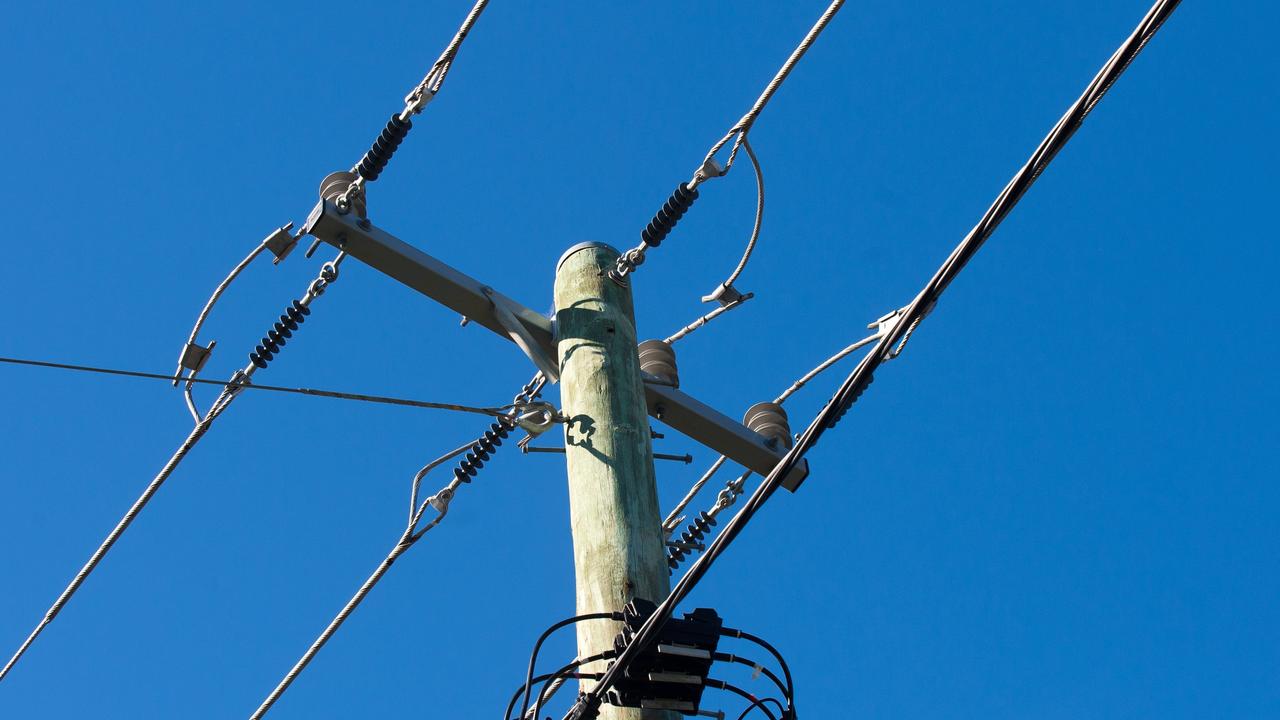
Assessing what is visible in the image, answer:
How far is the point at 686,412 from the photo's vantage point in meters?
7.40

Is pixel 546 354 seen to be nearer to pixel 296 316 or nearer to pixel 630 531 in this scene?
pixel 630 531

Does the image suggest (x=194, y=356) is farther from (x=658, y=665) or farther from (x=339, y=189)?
(x=658, y=665)

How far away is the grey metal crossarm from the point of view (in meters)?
7.02

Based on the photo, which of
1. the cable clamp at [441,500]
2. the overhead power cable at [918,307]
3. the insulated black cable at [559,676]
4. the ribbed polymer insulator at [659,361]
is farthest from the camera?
the cable clamp at [441,500]

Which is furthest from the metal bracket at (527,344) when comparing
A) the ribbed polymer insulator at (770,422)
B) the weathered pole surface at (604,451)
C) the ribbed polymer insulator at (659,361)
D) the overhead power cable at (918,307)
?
the overhead power cable at (918,307)

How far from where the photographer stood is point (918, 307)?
4.67m

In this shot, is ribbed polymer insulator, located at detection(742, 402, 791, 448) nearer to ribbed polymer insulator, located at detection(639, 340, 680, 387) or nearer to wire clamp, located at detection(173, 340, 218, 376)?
ribbed polymer insulator, located at detection(639, 340, 680, 387)

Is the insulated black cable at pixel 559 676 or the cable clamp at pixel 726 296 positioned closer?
the insulated black cable at pixel 559 676

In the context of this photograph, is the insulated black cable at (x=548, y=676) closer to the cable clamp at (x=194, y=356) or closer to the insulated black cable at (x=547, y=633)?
the insulated black cable at (x=547, y=633)

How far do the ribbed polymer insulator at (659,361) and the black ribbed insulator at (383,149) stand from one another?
1445mm

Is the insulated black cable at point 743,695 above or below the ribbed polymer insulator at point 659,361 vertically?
below

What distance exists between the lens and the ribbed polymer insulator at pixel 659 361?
748 centimetres

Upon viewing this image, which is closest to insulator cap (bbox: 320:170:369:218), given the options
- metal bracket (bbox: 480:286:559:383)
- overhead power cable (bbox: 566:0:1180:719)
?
metal bracket (bbox: 480:286:559:383)

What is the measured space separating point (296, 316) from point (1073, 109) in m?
5.06
